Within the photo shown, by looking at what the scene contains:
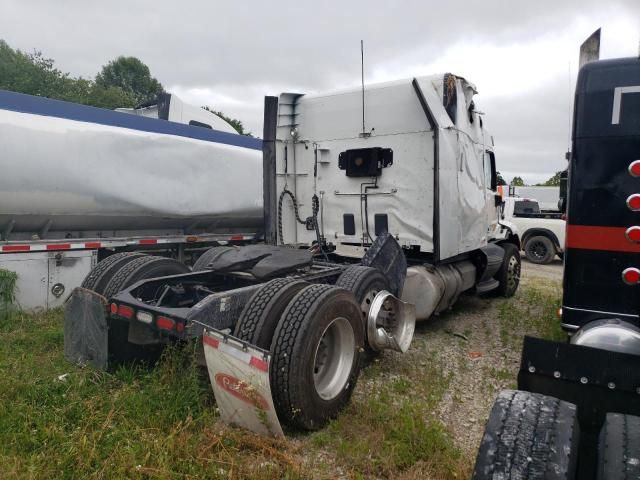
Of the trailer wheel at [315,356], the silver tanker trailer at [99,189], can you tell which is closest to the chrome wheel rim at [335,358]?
the trailer wheel at [315,356]

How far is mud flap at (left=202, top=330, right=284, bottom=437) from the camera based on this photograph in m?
2.75

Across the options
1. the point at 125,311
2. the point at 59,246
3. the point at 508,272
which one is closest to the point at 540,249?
the point at 508,272

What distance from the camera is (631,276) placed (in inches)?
119

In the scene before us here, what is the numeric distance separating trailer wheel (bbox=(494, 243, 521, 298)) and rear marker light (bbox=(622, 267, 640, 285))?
4859mm

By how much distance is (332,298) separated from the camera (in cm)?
335

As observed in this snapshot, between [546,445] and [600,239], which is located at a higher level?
[600,239]

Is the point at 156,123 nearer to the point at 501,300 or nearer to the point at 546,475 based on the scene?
the point at 501,300

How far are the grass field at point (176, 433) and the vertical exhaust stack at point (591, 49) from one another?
266cm

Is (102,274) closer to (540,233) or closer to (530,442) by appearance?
(530,442)

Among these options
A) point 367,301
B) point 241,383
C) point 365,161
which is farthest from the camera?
point 365,161

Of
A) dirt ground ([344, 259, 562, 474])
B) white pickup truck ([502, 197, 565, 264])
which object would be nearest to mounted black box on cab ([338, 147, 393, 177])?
dirt ground ([344, 259, 562, 474])

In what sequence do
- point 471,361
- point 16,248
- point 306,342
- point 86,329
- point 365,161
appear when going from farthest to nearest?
point 365,161 < point 16,248 < point 471,361 < point 86,329 < point 306,342

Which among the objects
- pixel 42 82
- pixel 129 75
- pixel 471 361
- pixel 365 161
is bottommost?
pixel 471 361

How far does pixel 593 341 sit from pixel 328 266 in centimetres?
303
